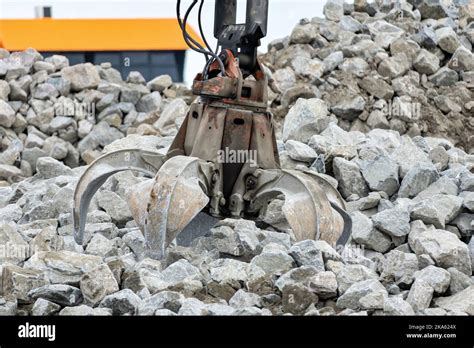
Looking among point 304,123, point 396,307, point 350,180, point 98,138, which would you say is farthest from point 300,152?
point 98,138

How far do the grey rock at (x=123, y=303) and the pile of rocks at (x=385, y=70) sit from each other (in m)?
5.04

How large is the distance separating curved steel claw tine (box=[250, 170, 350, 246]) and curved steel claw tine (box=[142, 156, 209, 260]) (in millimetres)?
478

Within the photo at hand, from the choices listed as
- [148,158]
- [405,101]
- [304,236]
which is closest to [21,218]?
[148,158]

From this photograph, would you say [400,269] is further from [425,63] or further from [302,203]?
[425,63]

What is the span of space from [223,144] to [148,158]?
0.45m

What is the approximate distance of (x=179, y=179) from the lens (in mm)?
4832

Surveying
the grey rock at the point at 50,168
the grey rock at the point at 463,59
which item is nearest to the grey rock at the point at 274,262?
the grey rock at the point at 50,168

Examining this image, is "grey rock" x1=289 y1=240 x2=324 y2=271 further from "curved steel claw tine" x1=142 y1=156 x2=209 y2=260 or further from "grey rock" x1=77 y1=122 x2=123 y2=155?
"grey rock" x1=77 y1=122 x2=123 y2=155

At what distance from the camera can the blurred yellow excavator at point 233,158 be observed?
5008 mm

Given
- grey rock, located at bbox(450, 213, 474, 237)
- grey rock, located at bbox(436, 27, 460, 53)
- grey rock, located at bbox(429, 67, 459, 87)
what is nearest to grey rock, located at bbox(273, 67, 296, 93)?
grey rock, located at bbox(429, 67, 459, 87)

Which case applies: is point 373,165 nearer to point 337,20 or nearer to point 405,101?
point 405,101

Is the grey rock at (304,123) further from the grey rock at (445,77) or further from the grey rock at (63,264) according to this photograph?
the grey rock at (63,264)

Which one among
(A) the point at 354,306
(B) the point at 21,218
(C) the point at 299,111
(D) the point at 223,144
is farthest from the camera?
(C) the point at 299,111

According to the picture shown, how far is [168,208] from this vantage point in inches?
187
